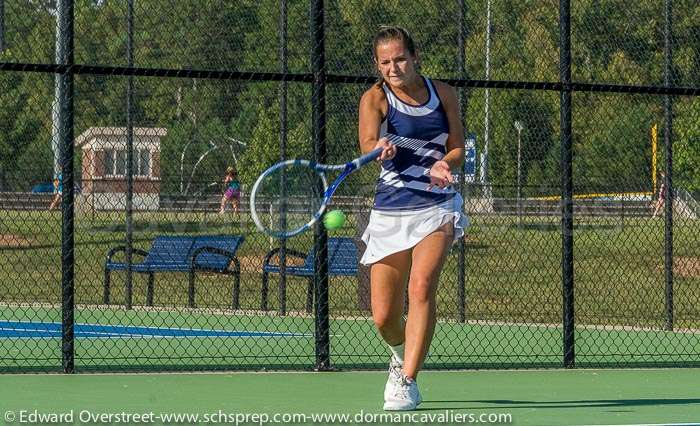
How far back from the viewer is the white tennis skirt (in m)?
7.01

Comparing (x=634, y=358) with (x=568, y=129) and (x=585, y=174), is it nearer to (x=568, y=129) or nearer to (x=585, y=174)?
(x=568, y=129)

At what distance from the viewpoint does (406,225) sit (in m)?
7.05

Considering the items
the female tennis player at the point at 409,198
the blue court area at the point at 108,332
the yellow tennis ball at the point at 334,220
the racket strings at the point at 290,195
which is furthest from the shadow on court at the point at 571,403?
the racket strings at the point at 290,195

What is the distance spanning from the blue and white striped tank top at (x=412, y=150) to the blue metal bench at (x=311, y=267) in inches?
228

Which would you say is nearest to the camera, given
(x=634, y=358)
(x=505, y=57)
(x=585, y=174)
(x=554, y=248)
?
(x=634, y=358)

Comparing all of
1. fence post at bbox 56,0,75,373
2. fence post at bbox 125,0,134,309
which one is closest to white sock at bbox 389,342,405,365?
fence post at bbox 56,0,75,373

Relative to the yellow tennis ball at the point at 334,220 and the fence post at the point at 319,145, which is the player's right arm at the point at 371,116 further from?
the fence post at the point at 319,145

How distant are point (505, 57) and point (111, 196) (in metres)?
4.56

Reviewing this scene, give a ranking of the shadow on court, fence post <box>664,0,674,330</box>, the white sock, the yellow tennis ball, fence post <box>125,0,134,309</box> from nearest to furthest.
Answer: the yellow tennis ball → the white sock → the shadow on court → fence post <box>664,0,674,330</box> → fence post <box>125,0,134,309</box>

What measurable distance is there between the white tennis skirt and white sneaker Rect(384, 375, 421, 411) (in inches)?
24.4

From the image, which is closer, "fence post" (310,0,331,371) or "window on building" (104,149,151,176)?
"fence post" (310,0,331,371)

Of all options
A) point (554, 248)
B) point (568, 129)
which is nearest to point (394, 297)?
point (568, 129)

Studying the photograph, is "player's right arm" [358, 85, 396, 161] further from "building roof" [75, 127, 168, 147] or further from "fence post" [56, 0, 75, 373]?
"building roof" [75, 127, 168, 147]

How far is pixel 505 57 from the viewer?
1528 cm
